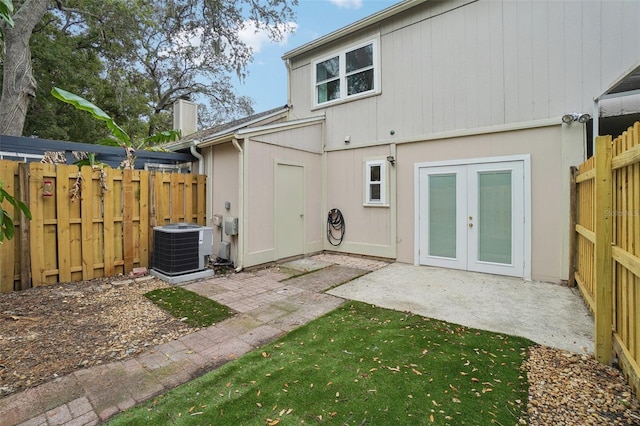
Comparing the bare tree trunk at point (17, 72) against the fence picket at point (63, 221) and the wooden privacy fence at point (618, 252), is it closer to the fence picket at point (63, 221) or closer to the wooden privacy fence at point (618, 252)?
the fence picket at point (63, 221)

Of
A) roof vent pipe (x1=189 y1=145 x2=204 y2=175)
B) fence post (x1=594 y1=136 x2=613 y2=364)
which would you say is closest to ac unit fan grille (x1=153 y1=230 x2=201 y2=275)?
roof vent pipe (x1=189 y1=145 x2=204 y2=175)

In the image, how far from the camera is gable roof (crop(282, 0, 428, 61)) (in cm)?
694

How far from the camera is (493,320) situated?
13.0ft

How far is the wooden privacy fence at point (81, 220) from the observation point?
16.2ft

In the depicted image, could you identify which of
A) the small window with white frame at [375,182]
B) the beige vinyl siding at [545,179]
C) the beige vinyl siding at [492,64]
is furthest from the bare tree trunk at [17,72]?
the beige vinyl siding at [545,179]

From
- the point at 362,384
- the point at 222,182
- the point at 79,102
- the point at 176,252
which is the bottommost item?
the point at 362,384

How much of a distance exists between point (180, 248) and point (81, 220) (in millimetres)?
1780

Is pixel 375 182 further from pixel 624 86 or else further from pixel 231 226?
pixel 624 86

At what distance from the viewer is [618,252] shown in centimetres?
268

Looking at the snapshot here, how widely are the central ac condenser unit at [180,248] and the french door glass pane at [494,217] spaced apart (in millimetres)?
5651

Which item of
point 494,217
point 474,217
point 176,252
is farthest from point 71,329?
point 494,217

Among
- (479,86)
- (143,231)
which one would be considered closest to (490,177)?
(479,86)

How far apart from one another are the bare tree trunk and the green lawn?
A: 11.4 m

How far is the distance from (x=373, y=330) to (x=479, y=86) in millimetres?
5482
